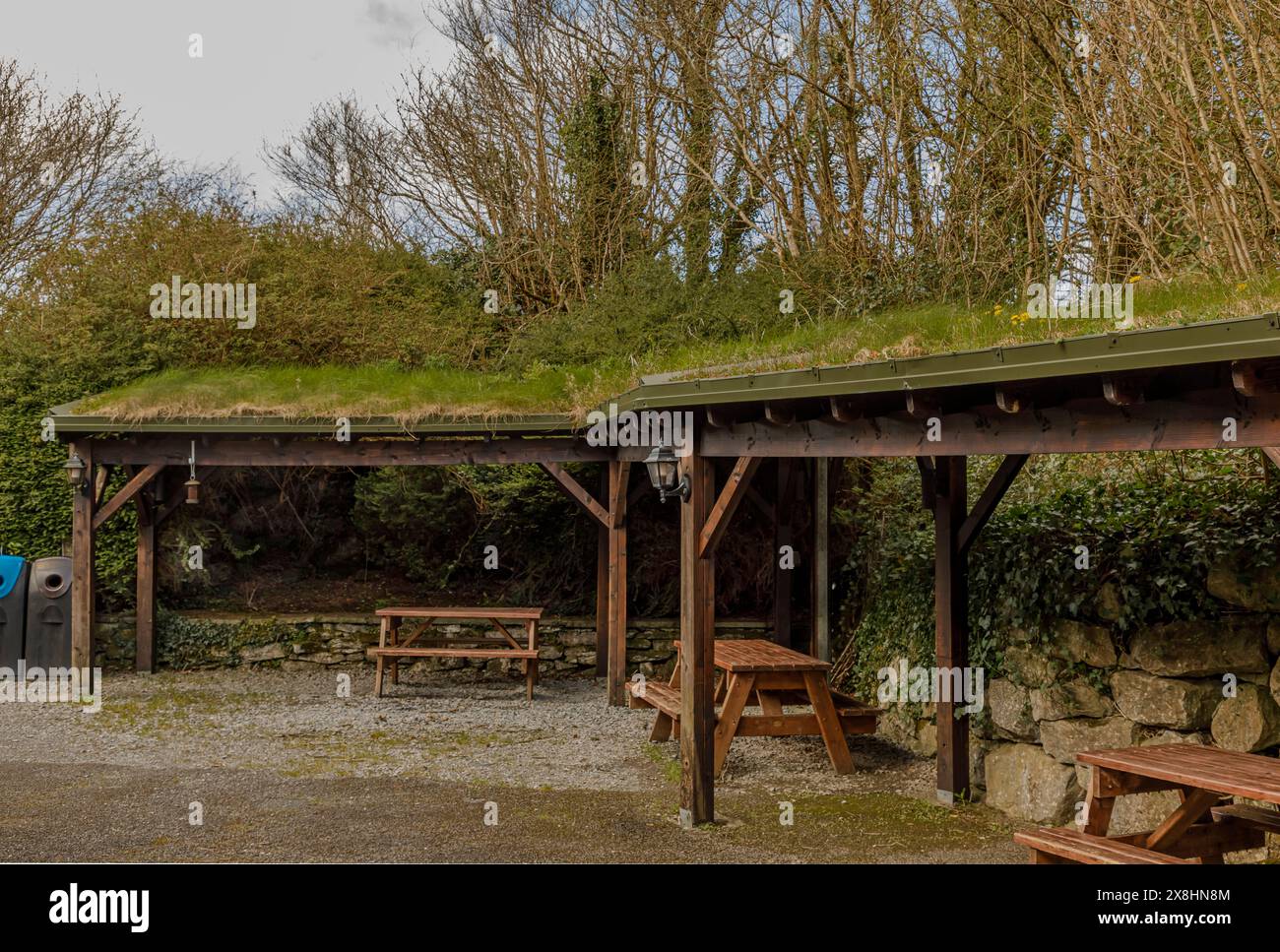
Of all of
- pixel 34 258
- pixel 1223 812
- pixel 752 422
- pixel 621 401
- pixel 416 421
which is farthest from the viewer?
pixel 34 258

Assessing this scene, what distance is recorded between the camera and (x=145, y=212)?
1513cm

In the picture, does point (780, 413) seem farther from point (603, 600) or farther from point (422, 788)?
point (603, 600)

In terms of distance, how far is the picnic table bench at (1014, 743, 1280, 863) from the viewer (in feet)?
14.1

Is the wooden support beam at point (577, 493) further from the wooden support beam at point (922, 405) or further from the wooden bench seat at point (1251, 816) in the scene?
the wooden bench seat at point (1251, 816)

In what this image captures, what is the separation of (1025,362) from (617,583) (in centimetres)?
694

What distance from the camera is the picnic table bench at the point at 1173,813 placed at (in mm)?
4293

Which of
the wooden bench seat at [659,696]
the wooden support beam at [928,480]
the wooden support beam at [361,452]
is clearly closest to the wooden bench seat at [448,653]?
the wooden support beam at [361,452]

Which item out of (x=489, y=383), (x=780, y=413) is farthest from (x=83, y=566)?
(x=780, y=413)

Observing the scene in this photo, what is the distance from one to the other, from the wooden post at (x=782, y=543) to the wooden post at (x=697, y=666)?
4531mm

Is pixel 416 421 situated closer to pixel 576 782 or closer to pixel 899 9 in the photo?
pixel 576 782

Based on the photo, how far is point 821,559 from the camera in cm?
1080

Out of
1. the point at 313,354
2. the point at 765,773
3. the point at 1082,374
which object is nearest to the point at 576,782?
the point at 765,773

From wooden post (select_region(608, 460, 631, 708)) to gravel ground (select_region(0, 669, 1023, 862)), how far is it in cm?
30
